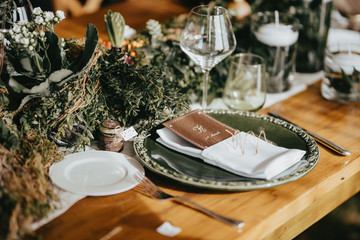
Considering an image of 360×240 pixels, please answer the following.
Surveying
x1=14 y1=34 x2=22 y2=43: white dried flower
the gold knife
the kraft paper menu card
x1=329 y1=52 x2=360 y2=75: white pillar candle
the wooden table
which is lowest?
the gold knife

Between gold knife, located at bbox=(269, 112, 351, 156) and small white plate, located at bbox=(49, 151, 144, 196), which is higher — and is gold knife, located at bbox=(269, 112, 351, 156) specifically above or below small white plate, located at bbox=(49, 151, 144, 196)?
below

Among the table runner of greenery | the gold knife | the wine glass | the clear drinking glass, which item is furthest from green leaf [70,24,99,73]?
the gold knife

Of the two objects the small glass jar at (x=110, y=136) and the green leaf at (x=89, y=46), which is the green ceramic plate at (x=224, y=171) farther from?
the green leaf at (x=89, y=46)

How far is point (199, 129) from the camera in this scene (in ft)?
3.00

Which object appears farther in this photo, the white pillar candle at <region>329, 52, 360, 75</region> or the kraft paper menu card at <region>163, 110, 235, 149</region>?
the white pillar candle at <region>329, 52, 360, 75</region>

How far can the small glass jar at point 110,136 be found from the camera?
896 millimetres

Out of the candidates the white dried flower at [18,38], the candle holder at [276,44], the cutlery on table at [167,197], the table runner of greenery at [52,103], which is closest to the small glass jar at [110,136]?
the table runner of greenery at [52,103]

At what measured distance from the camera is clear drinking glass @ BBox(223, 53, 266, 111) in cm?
112

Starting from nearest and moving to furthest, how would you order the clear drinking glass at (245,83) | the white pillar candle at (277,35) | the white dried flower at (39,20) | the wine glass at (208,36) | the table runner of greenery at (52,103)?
1. the table runner of greenery at (52,103)
2. the white dried flower at (39,20)
3. the wine glass at (208,36)
4. the clear drinking glass at (245,83)
5. the white pillar candle at (277,35)

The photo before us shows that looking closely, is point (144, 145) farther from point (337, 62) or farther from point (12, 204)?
point (337, 62)

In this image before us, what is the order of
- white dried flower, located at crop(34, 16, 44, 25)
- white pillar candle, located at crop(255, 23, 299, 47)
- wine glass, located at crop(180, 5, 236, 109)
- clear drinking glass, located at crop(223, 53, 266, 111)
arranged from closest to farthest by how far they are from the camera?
1. white dried flower, located at crop(34, 16, 44, 25)
2. wine glass, located at crop(180, 5, 236, 109)
3. clear drinking glass, located at crop(223, 53, 266, 111)
4. white pillar candle, located at crop(255, 23, 299, 47)

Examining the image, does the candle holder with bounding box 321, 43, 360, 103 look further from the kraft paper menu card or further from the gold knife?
the kraft paper menu card

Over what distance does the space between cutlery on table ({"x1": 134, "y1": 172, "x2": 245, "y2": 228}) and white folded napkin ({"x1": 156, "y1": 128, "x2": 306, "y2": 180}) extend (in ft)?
0.35

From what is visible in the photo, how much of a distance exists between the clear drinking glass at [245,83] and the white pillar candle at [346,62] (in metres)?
0.25
